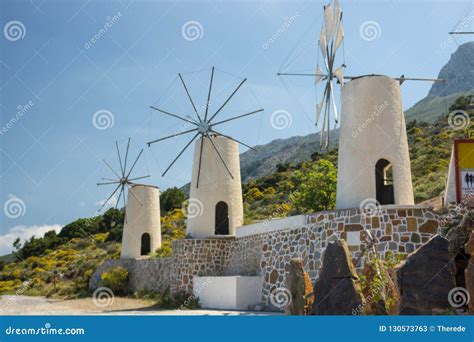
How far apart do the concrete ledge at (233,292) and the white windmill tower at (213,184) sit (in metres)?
3.23

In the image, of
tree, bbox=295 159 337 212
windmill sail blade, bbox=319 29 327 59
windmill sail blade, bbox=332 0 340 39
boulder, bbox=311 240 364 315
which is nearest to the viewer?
boulder, bbox=311 240 364 315

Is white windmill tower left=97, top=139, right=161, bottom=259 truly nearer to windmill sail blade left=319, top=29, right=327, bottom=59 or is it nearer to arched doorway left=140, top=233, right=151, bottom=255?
arched doorway left=140, top=233, right=151, bottom=255

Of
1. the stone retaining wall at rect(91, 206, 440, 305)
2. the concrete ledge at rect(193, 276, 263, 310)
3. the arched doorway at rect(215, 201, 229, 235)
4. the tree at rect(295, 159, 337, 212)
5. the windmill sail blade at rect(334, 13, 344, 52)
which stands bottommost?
the concrete ledge at rect(193, 276, 263, 310)

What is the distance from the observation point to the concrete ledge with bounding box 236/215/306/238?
15836mm

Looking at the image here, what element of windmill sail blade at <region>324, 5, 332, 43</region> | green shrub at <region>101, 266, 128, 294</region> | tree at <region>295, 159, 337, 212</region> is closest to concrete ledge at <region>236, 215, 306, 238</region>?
tree at <region>295, 159, 337, 212</region>

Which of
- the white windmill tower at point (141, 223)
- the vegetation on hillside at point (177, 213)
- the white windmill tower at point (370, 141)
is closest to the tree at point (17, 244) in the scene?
the vegetation on hillside at point (177, 213)

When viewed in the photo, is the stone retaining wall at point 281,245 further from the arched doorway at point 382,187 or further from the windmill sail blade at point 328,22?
the windmill sail blade at point 328,22

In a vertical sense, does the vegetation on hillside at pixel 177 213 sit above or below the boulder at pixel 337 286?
above

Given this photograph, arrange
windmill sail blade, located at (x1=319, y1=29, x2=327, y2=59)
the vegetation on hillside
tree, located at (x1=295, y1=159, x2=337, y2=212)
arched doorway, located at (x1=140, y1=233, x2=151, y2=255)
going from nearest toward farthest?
windmill sail blade, located at (x1=319, y1=29, x2=327, y2=59)
tree, located at (x1=295, y1=159, x2=337, y2=212)
the vegetation on hillside
arched doorway, located at (x1=140, y1=233, x2=151, y2=255)

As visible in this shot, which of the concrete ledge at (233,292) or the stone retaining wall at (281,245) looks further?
the concrete ledge at (233,292)

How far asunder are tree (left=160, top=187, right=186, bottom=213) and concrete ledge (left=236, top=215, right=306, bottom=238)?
25.5 m

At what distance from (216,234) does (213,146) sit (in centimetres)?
346

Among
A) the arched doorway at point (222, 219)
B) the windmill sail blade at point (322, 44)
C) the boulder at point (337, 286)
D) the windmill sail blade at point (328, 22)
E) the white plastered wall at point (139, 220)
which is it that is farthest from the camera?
the white plastered wall at point (139, 220)

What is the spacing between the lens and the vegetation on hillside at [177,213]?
885 inches
